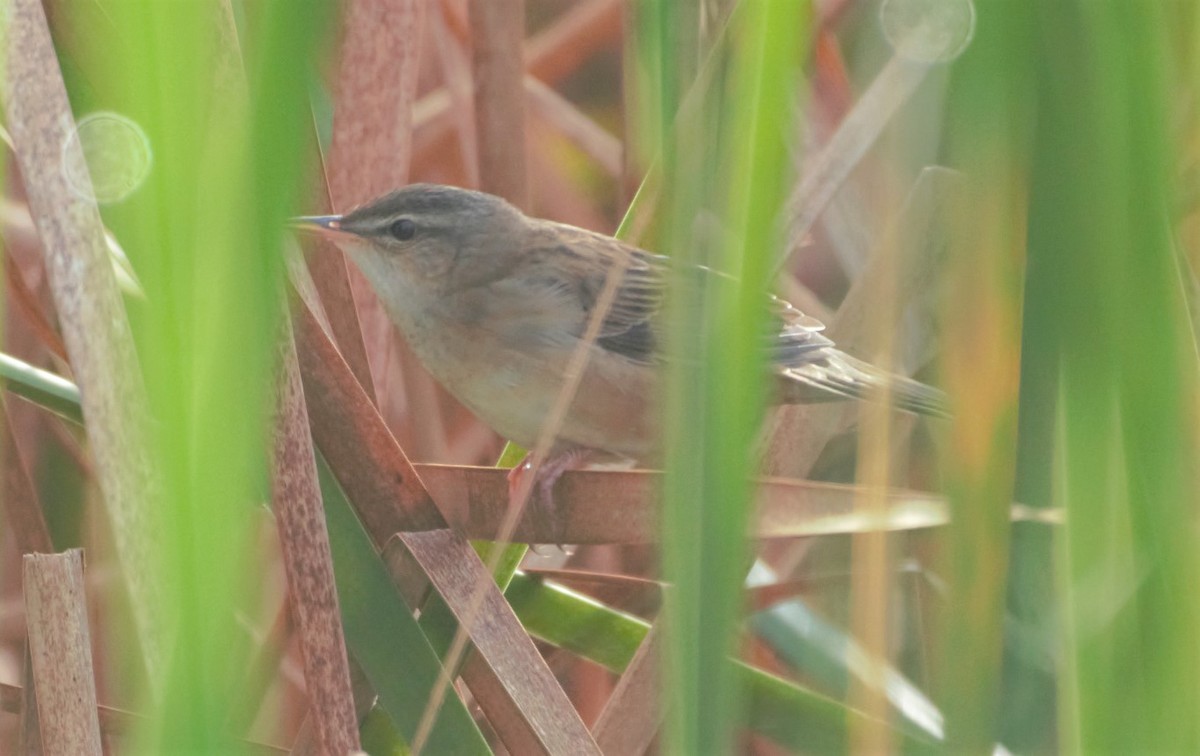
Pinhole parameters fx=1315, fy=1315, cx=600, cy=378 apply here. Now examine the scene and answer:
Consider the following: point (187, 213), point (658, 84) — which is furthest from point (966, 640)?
point (187, 213)

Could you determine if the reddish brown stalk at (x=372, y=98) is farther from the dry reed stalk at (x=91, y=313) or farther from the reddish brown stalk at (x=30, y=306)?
the dry reed stalk at (x=91, y=313)

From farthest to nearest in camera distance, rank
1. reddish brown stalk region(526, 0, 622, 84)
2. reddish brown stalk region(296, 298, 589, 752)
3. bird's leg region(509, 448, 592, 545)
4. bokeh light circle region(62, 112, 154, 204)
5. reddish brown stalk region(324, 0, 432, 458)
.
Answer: reddish brown stalk region(526, 0, 622, 84)
reddish brown stalk region(324, 0, 432, 458)
bird's leg region(509, 448, 592, 545)
reddish brown stalk region(296, 298, 589, 752)
bokeh light circle region(62, 112, 154, 204)

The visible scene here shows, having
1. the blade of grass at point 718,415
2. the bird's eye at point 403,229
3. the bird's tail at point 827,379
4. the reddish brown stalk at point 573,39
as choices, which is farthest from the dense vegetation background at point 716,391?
the reddish brown stalk at point 573,39

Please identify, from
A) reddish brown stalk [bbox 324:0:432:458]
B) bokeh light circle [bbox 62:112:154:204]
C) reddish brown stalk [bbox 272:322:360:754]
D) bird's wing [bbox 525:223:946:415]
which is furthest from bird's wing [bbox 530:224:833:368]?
bokeh light circle [bbox 62:112:154:204]

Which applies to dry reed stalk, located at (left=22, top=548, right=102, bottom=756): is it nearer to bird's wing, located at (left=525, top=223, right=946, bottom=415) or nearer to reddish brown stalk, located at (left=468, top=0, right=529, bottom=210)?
bird's wing, located at (left=525, top=223, right=946, bottom=415)

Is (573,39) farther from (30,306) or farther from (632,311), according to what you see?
(30,306)

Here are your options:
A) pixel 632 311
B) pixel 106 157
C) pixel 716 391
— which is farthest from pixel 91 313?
pixel 632 311
